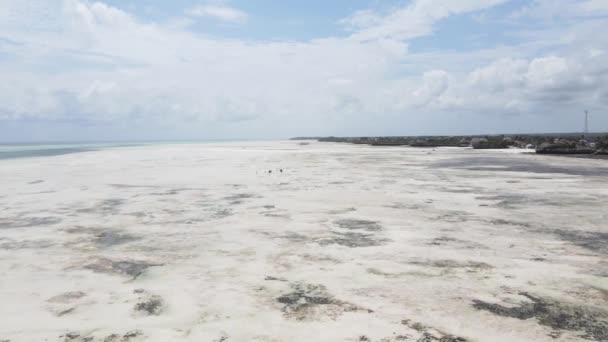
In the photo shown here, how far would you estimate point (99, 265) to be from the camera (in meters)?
6.73

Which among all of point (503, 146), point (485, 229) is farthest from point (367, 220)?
point (503, 146)

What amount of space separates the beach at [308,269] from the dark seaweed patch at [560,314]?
0.07 feet

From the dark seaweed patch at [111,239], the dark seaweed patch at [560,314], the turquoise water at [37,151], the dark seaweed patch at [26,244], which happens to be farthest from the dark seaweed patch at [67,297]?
the turquoise water at [37,151]

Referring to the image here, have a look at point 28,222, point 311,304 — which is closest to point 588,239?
point 311,304

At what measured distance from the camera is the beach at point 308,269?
453cm

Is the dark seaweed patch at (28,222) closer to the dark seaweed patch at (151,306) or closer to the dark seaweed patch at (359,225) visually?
the dark seaweed patch at (151,306)

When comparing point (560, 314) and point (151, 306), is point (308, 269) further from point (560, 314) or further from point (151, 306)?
point (560, 314)

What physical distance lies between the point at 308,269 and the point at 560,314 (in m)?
3.25

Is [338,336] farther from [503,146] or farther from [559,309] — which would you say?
[503,146]

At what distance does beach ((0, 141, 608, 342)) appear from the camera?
453 cm

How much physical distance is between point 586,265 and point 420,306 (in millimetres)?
3181

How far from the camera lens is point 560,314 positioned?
4688 mm

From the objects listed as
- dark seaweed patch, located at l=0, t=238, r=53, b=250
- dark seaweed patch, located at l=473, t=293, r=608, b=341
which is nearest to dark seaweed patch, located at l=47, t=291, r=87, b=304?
dark seaweed patch, located at l=0, t=238, r=53, b=250

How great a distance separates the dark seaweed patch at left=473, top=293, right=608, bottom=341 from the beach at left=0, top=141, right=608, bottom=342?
2 cm
